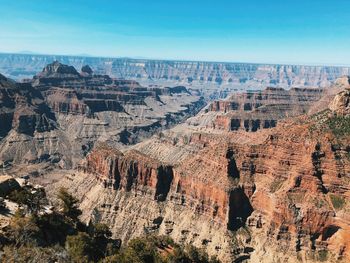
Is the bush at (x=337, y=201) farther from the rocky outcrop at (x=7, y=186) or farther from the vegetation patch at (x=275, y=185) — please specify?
the rocky outcrop at (x=7, y=186)

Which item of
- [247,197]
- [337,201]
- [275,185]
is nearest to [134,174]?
[247,197]

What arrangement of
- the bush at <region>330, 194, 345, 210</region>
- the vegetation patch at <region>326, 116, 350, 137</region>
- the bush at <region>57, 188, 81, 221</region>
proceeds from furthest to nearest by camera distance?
the vegetation patch at <region>326, 116, 350, 137</region>, the bush at <region>330, 194, 345, 210</region>, the bush at <region>57, 188, 81, 221</region>

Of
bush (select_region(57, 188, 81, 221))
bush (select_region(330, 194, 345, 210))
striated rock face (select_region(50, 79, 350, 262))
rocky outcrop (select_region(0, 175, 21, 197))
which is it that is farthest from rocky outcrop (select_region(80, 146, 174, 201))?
rocky outcrop (select_region(0, 175, 21, 197))

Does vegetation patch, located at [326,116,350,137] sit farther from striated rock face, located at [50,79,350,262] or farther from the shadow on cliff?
the shadow on cliff

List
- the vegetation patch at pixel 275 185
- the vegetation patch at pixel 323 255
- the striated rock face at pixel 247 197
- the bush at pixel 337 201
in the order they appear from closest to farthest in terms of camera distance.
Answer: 1. the vegetation patch at pixel 323 255
2. the bush at pixel 337 201
3. the striated rock face at pixel 247 197
4. the vegetation patch at pixel 275 185

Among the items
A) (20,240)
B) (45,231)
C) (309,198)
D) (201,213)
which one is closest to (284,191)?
(309,198)

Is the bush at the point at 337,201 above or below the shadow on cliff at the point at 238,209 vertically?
above

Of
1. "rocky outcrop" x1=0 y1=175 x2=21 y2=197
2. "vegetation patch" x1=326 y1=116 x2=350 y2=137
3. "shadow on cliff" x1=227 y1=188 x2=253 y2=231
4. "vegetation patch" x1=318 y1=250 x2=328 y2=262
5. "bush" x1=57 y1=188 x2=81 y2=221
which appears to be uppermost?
"vegetation patch" x1=326 y1=116 x2=350 y2=137

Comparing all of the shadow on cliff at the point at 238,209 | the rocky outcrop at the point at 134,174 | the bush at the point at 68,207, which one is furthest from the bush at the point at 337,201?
the bush at the point at 68,207

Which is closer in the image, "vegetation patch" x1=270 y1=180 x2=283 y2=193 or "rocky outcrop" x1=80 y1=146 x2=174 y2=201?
"vegetation patch" x1=270 y1=180 x2=283 y2=193

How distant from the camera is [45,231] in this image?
6762 cm

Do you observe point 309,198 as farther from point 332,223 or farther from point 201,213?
point 201,213

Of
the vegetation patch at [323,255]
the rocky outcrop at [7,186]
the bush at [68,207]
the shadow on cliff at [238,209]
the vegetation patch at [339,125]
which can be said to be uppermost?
the vegetation patch at [339,125]

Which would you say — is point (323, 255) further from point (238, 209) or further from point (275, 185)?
point (238, 209)
